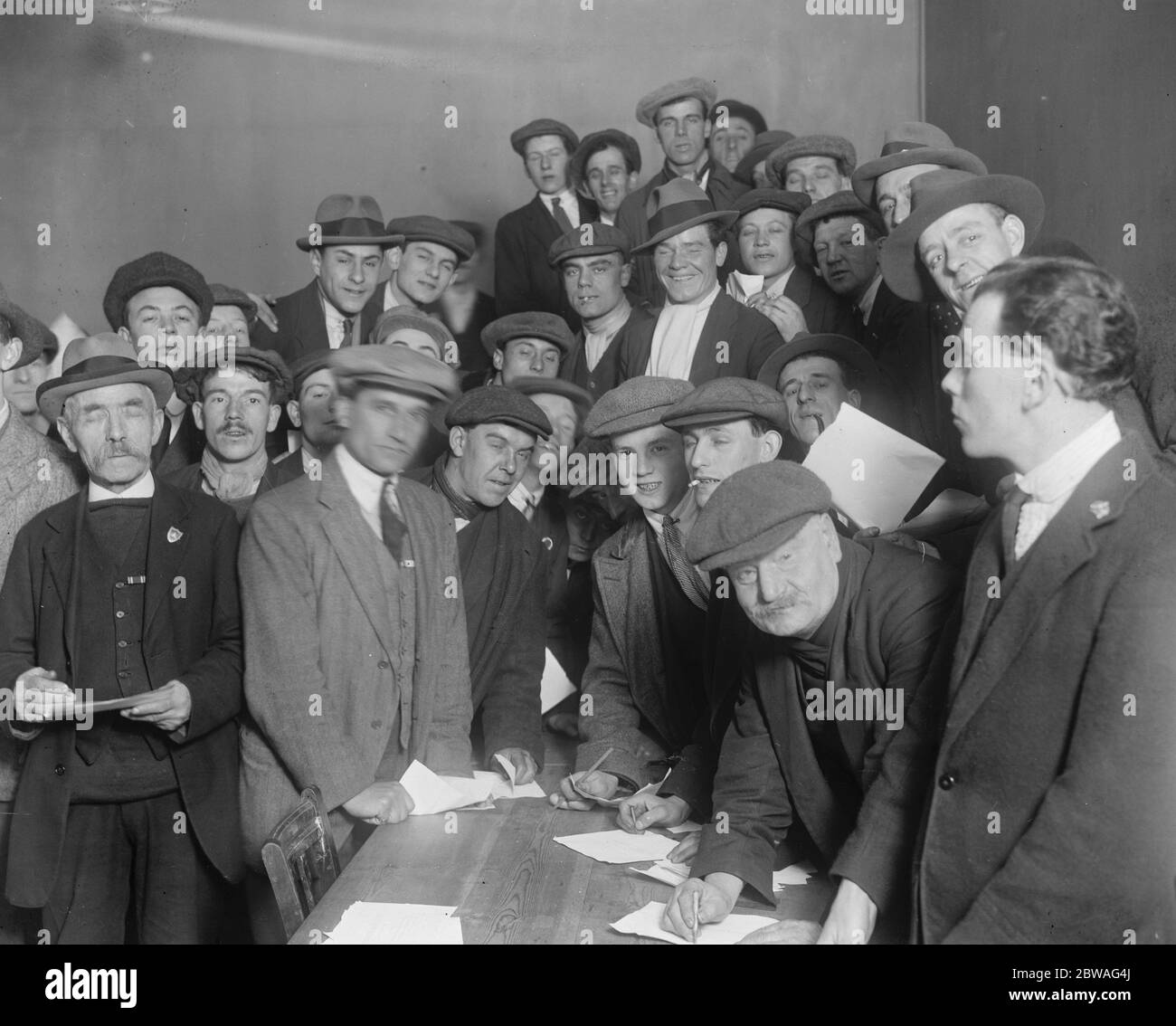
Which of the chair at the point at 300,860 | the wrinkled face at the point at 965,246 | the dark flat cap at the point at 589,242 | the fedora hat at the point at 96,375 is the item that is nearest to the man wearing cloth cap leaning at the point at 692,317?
the dark flat cap at the point at 589,242

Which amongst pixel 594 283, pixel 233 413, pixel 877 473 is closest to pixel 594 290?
pixel 594 283

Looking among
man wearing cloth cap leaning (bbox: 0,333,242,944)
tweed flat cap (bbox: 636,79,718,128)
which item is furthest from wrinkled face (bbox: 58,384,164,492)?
tweed flat cap (bbox: 636,79,718,128)

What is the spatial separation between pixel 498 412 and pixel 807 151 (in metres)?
2.17

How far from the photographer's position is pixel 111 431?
148 inches

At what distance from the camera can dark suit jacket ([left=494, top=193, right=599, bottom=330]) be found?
6.25 metres

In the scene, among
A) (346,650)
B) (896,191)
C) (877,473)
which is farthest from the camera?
(896,191)

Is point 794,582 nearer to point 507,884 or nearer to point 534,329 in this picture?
point 507,884

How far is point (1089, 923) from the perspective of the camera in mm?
2166

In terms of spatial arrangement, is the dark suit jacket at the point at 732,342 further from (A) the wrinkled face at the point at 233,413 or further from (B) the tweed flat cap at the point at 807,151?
(A) the wrinkled face at the point at 233,413

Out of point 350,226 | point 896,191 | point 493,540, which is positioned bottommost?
point 493,540

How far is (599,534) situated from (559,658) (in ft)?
1.63

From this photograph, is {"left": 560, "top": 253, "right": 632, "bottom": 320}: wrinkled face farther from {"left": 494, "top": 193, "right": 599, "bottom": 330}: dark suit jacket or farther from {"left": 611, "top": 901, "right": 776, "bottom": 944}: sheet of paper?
{"left": 611, "top": 901, "right": 776, "bottom": 944}: sheet of paper

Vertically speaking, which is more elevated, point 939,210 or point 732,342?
point 939,210

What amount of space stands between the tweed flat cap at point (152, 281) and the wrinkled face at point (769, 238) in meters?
2.22
